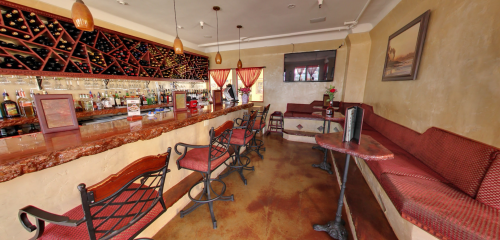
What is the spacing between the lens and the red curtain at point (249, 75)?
215 inches

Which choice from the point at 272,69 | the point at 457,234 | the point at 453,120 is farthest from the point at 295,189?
the point at 272,69

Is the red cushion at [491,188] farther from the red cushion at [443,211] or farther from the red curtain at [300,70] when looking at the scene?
the red curtain at [300,70]

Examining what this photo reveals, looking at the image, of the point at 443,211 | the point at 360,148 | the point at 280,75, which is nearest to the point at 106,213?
the point at 360,148

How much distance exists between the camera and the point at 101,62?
3258 millimetres

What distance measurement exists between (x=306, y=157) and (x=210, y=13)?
3.65 meters

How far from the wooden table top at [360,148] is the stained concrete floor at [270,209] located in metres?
0.95

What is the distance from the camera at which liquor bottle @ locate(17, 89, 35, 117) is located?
2.46 m

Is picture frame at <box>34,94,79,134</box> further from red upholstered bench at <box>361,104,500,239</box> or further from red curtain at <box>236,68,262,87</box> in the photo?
red curtain at <box>236,68,262,87</box>

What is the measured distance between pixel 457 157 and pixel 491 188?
37 centimetres

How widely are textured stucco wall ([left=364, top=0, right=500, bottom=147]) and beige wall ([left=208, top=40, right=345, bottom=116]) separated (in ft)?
7.46

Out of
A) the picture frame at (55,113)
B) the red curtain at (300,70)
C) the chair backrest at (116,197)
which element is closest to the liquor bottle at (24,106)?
the picture frame at (55,113)

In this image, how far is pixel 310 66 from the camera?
481 cm

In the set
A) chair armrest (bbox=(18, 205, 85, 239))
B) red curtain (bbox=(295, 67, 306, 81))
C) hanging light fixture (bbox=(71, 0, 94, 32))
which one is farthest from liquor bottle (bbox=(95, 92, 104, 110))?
red curtain (bbox=(295, 67, 306, 81))

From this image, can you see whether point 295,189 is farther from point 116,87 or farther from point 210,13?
point 116,87
